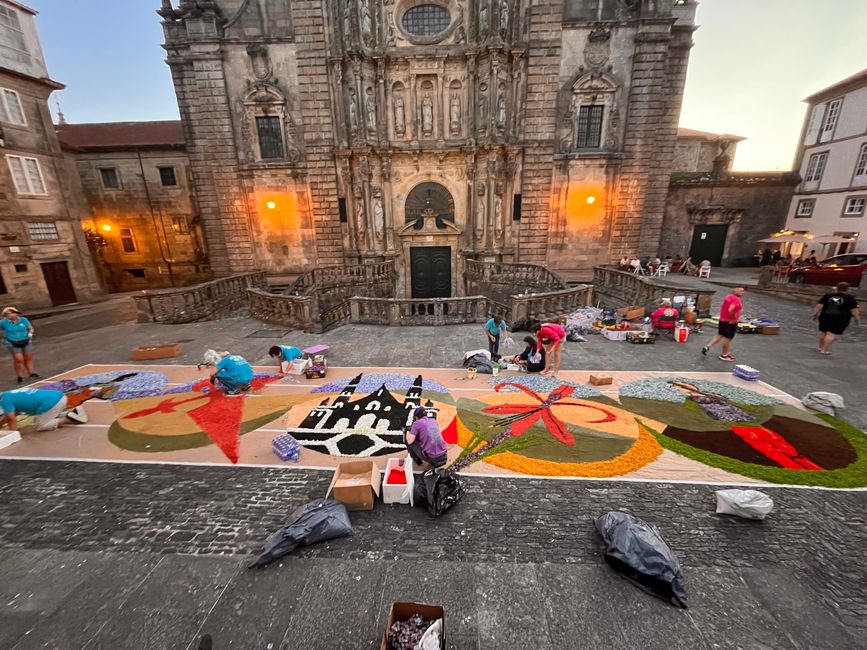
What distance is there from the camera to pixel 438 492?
4.84 metres

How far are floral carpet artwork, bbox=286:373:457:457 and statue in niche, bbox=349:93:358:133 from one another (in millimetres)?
15773

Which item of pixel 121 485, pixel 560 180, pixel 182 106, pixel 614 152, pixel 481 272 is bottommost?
pixel 121 485

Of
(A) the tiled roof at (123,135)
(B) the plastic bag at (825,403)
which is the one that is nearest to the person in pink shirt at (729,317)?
(B) the plastic bag at (825,403)

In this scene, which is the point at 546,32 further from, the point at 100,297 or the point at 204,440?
the point at 100,297

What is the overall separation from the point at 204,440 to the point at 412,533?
471cm

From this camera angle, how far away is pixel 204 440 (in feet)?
21.8

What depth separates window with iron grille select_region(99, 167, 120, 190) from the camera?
25.1 metres

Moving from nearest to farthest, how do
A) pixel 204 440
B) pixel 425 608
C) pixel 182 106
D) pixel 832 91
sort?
pixel 425 608, pixel 204 440, pixel 182 106, pixel 832 91

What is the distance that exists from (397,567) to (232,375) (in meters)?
6.38

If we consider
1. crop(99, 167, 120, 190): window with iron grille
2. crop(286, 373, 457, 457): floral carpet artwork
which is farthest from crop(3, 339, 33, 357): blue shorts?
crop(99, 167, 120, 190): window with iron grille

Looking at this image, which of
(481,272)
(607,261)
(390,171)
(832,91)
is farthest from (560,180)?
(832,91)

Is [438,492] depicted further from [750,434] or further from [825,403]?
[825,403]

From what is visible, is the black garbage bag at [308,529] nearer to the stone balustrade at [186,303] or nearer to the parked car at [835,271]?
the stone balustrade at [186,303]

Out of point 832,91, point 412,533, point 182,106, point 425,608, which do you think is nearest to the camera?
point 425,608
